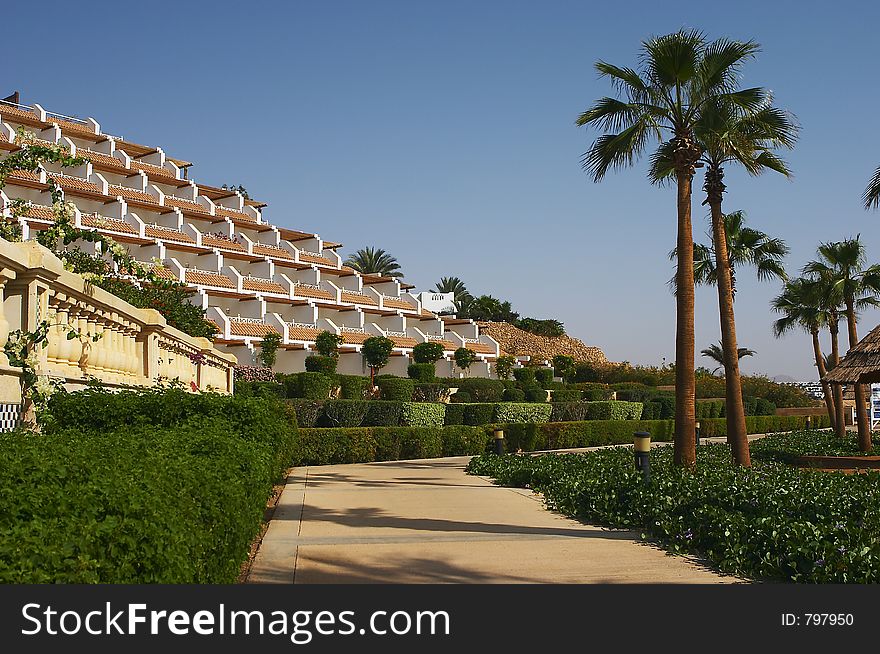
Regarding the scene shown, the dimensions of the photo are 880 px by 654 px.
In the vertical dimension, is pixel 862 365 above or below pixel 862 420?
above

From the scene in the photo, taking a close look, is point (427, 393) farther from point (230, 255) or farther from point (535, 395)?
point (230, 255)

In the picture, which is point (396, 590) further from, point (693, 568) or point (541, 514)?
point (541, 514)

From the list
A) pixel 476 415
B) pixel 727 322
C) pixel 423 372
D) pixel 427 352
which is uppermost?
pixel 427 352

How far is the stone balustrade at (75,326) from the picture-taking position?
652 centimetres

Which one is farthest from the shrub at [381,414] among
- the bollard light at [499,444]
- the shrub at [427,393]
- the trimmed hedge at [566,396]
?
the trimmed hedge at [566,396]

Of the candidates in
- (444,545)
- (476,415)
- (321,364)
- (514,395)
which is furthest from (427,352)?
(444,545)

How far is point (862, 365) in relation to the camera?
22547 millimetres

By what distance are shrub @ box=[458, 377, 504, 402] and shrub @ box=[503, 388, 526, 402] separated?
48 centimetres

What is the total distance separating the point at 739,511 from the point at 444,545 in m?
3.49

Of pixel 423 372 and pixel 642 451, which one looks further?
pixel 423 372

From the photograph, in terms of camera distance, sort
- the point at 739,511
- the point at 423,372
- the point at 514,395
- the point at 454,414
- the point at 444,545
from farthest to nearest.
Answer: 1. the point at 423,372
2. the point at 514,395
3. the point at 454,414
4. the point at 739,511
5. the point at 444,545

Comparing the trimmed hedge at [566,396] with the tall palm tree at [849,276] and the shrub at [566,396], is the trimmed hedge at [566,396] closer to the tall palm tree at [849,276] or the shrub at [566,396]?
the shrub at [566,396]

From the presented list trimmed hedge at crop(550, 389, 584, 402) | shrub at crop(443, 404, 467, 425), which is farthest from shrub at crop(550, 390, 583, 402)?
shrub at crop(443, 404, 467, 425)

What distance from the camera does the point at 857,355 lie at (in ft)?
75.9
